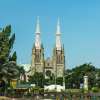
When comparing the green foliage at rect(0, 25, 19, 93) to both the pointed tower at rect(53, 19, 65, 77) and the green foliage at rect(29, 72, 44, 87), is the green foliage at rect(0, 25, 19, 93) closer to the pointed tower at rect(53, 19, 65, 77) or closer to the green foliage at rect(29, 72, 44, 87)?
the green foliage at rect(29, 72, 44, 87)

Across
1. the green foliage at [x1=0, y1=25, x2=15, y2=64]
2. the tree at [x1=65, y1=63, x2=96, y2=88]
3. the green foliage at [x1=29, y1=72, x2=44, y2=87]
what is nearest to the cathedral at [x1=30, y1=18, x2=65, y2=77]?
the green foliage at [x1=29, y1=72, x2=44, y2=87]

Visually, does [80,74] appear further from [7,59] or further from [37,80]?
[7,59]

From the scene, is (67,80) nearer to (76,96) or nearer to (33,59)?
(33,59)

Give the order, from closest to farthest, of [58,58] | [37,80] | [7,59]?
[7,59] < [37,80] < [58,58]

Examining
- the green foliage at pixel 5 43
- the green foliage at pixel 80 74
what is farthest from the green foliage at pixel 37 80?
the green foliage at pixel 5 43

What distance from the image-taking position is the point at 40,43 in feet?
625

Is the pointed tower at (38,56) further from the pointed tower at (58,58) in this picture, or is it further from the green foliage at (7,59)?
the green foliage at (7,59)

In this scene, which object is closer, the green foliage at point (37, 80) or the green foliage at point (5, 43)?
the green foliage at point (5, 43)

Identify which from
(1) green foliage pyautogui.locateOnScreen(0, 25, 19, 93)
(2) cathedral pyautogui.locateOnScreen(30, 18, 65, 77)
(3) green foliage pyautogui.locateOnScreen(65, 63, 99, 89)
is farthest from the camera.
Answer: (2) cathedral pyautogui.locateOnScreen(30, 18, 65, 77)

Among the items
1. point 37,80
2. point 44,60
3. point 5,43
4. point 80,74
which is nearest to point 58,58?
point 44,60

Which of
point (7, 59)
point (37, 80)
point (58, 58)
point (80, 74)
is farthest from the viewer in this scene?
point (58, 58)

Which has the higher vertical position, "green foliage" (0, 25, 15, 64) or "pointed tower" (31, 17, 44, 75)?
"pointed tower" (31, 17, 44, 75)

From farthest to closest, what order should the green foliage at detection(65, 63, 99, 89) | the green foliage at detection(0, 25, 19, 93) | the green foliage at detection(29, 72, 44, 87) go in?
the green foliage at detection(29, 72, 44, 87) → the green foliage at detection(65, 63, 99, 89) → the green foliage at detection(0, 25, 19, 93)

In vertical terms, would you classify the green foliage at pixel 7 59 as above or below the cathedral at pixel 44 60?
below
